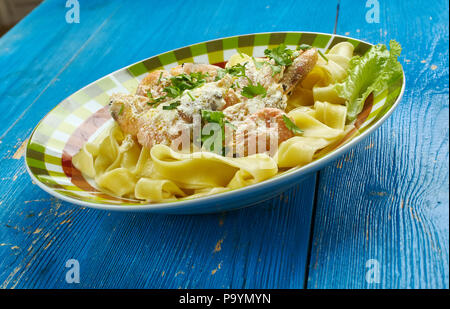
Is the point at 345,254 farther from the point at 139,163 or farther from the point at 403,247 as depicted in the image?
the point at 139,163

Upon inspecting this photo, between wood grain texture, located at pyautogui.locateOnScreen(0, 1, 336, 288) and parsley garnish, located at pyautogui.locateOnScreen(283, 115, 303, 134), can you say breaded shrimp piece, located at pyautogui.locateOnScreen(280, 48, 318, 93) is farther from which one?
wood grain texture, located at pyautogui.locateOnScreen(0, 1, 336, 288)

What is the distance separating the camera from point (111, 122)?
3.26m

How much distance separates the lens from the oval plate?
76.5 inches

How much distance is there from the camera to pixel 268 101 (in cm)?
268

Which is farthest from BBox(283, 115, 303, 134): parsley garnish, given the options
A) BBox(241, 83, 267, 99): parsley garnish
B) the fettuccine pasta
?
BBox(241, 83, 267, 99): parsley garnish

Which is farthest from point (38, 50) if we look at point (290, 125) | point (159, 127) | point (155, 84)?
point (290, 125)

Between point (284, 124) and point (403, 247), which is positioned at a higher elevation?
point (284, 124)

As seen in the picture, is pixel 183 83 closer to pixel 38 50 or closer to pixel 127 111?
pixel 127 111

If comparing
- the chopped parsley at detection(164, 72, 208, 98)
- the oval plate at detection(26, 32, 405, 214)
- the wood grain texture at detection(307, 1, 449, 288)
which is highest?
the chopped parsley at detection(164, 72, 208, 98)

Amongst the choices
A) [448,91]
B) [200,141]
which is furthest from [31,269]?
[448,91]

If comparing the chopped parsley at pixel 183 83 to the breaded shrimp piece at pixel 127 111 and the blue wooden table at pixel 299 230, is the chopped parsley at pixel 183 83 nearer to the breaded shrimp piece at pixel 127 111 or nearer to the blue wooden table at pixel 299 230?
the breaded shrimp piece at pixel 127 111

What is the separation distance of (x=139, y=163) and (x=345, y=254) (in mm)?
1428

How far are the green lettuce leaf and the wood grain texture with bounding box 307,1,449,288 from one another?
28 cm

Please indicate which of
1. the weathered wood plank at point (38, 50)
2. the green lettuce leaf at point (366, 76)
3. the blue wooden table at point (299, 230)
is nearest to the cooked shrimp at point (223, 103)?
the green lettuce leaf at point (366, 76)
